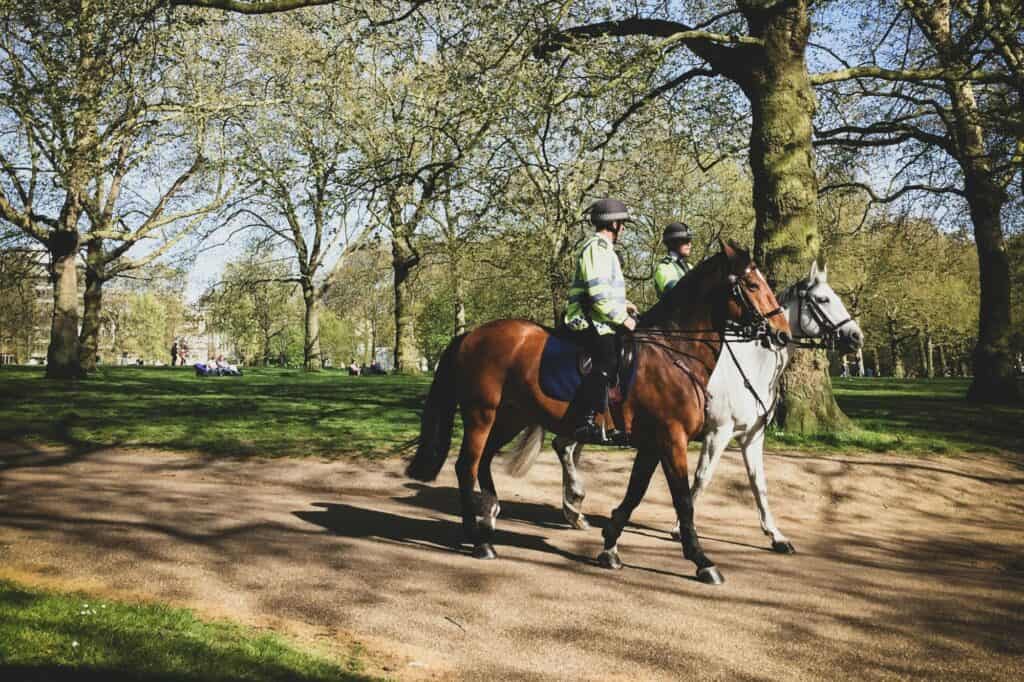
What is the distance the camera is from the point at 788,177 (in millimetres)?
14078

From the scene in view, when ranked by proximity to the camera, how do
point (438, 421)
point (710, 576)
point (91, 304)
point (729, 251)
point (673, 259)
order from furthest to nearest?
point (91, 304)
point (673, 259)
point (438, 421)
point (729, 251)
point (710, 576)

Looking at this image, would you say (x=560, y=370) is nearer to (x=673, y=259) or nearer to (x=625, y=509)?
(x=625, y=509)

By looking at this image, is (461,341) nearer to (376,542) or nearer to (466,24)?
(376,542)

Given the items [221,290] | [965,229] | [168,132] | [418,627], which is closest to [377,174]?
[418,627]

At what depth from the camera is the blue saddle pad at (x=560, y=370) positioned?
23.0 feet

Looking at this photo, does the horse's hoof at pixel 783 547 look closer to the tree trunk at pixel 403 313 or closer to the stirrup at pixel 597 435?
the stirrup at pixel 597 435

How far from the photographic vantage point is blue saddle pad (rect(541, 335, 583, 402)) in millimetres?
6996

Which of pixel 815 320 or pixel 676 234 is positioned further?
pixel 676 234

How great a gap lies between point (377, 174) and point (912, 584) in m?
11.9

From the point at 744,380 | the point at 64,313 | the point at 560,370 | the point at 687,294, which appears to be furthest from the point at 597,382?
the point at 64,313

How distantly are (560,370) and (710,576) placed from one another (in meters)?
2.16

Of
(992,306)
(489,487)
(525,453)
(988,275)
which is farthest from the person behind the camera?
(988,275)

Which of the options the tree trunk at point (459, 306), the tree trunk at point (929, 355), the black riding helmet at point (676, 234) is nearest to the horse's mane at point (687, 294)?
the black riding helmet at point (676, 234)

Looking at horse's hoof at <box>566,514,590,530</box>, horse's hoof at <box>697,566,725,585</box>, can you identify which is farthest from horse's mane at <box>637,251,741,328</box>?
horse's hoof at <box>566,514,590,530</box>
